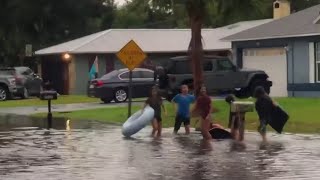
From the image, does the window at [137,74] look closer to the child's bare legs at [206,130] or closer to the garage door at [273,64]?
the garage door at [273,64]

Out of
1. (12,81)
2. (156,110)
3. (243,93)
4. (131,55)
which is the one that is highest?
(131,55)

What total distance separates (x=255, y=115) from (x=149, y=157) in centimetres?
1060

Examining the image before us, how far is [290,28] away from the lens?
114 feet

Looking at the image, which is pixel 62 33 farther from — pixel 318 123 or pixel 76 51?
pixel 76 51

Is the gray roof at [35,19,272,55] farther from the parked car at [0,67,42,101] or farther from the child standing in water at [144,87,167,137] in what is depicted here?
the child standing in water at [144,87,167,137]

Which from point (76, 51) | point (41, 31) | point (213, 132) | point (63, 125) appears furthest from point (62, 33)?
point (76, 51)

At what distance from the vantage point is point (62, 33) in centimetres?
265

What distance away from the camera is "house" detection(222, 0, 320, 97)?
1292 inches

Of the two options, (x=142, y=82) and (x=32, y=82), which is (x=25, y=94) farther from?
(x=142, y=82)

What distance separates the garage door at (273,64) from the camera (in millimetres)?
35219

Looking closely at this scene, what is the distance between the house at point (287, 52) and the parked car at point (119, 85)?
4.93 metres

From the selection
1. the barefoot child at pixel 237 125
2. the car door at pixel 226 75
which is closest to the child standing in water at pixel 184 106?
the barefoot child at pixel 237 125

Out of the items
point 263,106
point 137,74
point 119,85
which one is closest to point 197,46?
point 263,106

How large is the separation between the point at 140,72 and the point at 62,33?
33.4m
